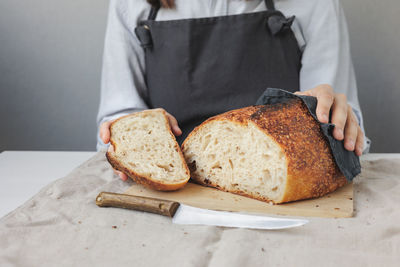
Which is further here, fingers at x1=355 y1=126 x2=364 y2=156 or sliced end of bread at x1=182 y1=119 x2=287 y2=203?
fingers at x1=355 y1=126 x2=364 y2=156

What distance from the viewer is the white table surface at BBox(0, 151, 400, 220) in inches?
40.1

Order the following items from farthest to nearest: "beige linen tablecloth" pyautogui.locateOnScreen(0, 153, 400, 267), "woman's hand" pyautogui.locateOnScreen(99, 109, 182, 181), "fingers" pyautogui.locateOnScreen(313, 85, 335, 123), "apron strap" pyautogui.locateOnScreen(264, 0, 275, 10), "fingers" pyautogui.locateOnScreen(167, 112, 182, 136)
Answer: "apron strap" pyautogui.locateOnScreen(264, 0, 275, 10) < "fingers" pyautogui.locateOnScreen(167, 112, 182, 136) < "woman's hand" pyautogui.locateOnScreen(99, 109, 182, 181) < "fingers" pyautogui.locateOnScreen(313, 85, 335, 123) < "beige linen tablecloth" pyautogui.locateOnScreen(0, 153, 400, 267)

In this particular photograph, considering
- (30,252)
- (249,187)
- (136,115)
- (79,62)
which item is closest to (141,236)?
(30,252)

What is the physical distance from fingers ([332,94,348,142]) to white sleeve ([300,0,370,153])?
1.16 feet

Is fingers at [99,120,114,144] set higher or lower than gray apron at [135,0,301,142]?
lower

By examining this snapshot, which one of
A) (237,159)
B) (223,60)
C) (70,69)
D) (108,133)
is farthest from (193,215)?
(70,69)

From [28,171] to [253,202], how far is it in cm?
72

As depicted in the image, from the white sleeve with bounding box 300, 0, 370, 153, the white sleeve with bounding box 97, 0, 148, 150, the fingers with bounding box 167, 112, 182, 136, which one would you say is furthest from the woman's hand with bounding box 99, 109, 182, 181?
the white sleeve with bounding box 300, 0, 370, 153

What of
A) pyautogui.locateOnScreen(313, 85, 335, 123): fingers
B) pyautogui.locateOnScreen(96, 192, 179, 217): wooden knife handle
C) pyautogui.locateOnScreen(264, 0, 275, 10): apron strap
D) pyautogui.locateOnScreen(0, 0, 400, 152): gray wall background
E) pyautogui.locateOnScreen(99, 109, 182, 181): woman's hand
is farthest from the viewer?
pyautogui.locateOnScreen(0, 0, 400, 152): gray wall background

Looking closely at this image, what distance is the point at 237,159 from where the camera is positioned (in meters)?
0.97

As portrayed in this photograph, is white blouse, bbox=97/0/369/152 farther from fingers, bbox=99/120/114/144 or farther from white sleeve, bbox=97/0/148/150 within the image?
fingers, bbox=99/120/114/144

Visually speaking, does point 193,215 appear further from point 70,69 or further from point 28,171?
point 70,69

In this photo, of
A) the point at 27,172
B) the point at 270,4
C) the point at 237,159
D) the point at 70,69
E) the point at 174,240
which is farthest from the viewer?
the point at 70,69

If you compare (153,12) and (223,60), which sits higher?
(153,12)
